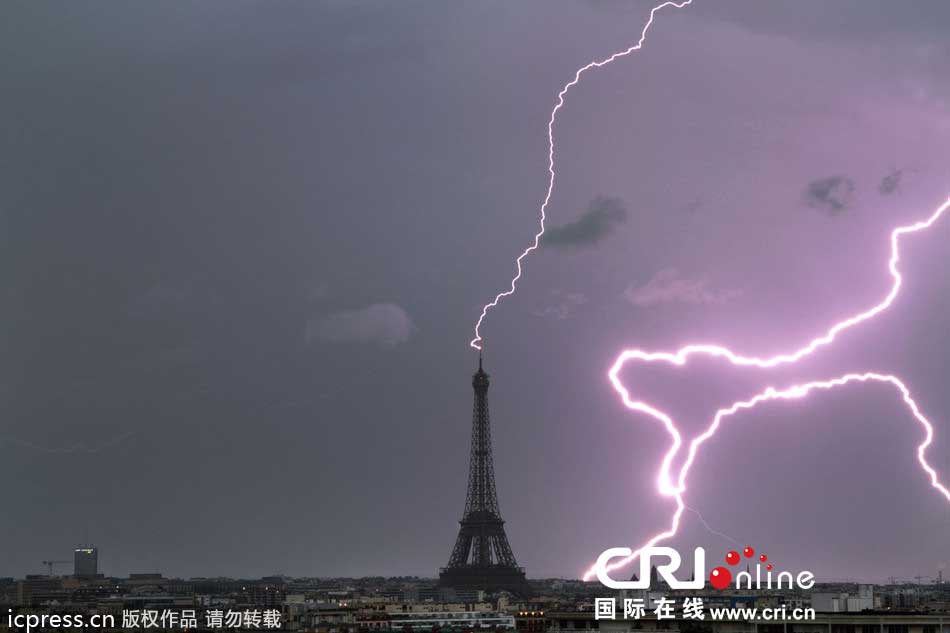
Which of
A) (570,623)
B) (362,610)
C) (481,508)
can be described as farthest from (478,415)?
(570,623)

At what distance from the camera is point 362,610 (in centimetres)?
13500

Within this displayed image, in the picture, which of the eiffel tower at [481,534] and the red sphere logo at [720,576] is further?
the eiffel tower at [481,534]

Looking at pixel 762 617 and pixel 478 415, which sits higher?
pixel 478 415

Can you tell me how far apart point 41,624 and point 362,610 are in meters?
31.8

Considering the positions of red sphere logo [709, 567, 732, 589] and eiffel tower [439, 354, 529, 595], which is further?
eiffel tower [439, 354, 529, 595]

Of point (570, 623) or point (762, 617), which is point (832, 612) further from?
point (570, 623)

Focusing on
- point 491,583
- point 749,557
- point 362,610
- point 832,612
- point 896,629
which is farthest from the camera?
point 491,583

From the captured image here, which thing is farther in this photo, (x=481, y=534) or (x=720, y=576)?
(x=481, y=534)

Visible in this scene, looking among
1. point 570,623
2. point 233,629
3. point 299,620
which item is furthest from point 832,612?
point 299,620

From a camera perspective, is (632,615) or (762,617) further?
(632,615)

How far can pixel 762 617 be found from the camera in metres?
68.1

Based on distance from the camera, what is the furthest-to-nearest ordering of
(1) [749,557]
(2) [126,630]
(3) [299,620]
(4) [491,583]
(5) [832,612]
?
(4) [491,583], (3) [299,620], (2) [126,630], (1) [749,557], (5) [832,612]

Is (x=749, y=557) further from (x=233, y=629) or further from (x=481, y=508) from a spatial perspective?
(x=481, y=508)

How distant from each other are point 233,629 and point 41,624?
1290 centimetres
